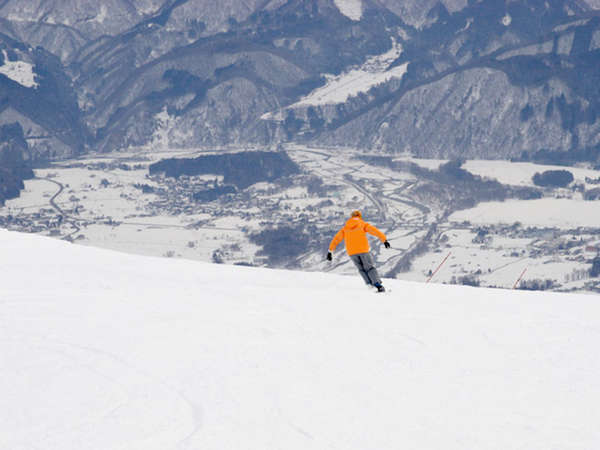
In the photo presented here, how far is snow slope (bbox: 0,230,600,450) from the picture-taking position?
11.0 m

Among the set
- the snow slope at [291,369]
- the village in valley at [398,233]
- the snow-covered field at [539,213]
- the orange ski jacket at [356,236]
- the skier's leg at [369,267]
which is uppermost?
the orange ski jacket at [356,236]

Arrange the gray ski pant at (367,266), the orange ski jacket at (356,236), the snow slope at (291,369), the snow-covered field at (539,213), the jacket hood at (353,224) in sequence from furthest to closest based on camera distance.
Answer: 1. the snow-covered field at (539,213)
2. the gray ski pant at (367,266)
3. the jacket hood at (353,224)
4. the orange ski jacket at (356,236)
5. the snow slope at (291,369)

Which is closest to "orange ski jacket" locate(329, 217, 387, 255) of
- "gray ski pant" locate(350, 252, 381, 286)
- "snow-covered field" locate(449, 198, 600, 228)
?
"gray ski pant" locate(350, 252, 381, 286)

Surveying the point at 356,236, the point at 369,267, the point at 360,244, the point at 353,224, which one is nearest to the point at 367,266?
the point at 369,267

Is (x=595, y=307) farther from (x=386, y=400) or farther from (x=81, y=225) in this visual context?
(x=81, y=225)

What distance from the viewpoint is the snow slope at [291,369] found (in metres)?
11.0

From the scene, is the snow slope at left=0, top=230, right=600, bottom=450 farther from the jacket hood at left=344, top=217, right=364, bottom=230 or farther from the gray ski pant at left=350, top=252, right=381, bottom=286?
the jacket hood at left=344, top=217, right=364, bottom=230

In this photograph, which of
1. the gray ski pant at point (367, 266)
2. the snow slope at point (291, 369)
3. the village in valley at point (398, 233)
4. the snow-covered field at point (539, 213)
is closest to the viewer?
the snow slope at point (291, 369)

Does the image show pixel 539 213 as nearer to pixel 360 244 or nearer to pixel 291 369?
pixel 360 244

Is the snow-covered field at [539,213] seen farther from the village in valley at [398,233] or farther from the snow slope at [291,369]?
the snow slope at [291,369]

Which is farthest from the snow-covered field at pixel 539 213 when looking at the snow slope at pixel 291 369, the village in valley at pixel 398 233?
the snow slope at pixel 291 369

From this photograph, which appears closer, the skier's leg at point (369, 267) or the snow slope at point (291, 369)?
the snow slope at point (291, 369)

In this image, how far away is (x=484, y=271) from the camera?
122m

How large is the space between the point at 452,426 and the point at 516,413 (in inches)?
43.7
